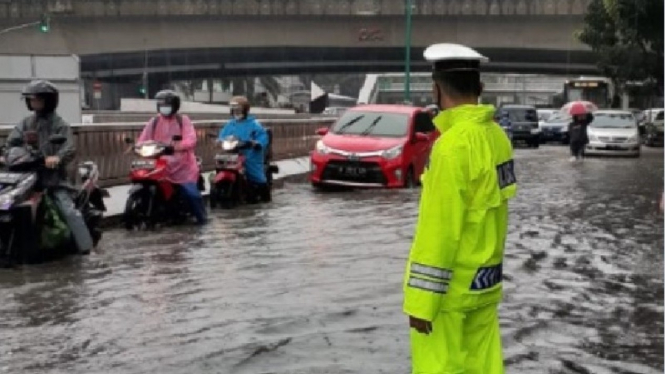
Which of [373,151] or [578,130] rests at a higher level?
[373,151]

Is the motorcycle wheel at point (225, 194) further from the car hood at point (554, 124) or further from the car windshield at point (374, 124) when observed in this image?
the car hood at point (554, 124)

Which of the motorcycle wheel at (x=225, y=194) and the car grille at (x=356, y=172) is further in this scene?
the car grille at (x=356, y=172)

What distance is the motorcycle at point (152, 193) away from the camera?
13180 millimetres

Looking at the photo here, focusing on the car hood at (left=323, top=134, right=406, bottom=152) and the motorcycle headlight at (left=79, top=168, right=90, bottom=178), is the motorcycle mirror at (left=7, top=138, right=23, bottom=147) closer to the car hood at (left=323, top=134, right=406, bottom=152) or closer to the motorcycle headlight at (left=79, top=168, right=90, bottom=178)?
the motorcycle headlight at (left=79, top=168, right=90, bottom=178)

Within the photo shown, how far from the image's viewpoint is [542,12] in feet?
199

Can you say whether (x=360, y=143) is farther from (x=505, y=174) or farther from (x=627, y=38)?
(x=627, y=38)

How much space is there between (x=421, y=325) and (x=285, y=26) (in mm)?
59350

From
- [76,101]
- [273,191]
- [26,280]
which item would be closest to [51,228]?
[26,280]

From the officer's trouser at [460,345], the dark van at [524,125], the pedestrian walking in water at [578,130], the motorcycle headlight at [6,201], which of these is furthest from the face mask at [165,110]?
the dark van at [524,125]

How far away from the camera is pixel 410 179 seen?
67.3 ft

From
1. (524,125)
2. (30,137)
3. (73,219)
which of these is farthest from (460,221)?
(524,125)

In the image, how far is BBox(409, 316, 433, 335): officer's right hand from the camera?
390 centimetres

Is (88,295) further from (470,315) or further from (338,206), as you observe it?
(338,206)

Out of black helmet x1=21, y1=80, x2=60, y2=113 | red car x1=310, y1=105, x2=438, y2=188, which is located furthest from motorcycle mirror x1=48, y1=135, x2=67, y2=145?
red car x1=310, y1=105, x2=438, y2=188
